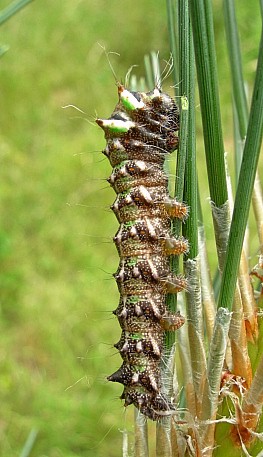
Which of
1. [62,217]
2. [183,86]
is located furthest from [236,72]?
[62,217]

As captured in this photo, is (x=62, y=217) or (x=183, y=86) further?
(x=62, y=217)

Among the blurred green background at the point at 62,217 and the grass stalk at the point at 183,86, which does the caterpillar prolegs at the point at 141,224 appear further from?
the blurred green background at the point at 62,217

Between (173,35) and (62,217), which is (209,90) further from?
(62,217)

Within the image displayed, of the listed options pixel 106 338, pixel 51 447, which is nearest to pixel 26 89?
pixel 106 338

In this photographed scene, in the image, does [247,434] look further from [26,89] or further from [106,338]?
[26,89]

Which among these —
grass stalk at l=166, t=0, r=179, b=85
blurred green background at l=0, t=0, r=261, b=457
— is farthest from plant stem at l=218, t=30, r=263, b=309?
blurred green background at l=0, t=0, r=261, b=457

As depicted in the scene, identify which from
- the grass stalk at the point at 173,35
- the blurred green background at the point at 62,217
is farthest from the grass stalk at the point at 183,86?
the blurred green background at the point at 62,217

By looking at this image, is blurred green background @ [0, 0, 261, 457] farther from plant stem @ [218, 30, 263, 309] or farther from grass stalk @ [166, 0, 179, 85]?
plant stem @ [218, 30, 263, 309]
